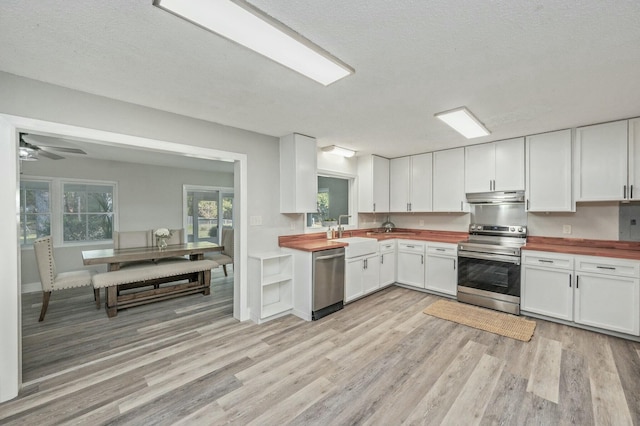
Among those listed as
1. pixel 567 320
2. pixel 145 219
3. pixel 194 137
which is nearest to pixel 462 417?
pixel 567 320

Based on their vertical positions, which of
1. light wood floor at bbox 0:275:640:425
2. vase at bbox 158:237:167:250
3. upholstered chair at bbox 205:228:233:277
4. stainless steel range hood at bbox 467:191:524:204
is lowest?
light wood floor at bbox 0:275:640:425

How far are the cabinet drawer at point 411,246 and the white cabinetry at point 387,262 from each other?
119 mm

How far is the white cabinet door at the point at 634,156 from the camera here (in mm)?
2959

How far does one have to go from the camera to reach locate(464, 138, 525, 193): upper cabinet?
3.76 metres

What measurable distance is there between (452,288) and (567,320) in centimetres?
128

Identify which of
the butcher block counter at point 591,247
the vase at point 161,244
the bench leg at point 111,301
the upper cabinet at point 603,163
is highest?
the upper cabinet at point 603,163

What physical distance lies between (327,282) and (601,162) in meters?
3.53

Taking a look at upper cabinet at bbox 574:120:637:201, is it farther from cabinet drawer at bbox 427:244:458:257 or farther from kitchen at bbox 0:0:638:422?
cabinet drawer at bbox 427:244:458:257

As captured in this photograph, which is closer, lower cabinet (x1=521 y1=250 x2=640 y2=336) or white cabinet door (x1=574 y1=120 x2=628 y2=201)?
lower cabinet (x1=521 y1=250 x2=640 y2=336)

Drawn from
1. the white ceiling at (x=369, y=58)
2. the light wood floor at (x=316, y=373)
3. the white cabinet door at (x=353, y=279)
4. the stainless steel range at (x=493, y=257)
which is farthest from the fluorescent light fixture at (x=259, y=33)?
the stainless steel range at (x=493, y=257)

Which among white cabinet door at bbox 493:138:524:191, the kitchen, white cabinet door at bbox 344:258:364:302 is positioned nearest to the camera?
the kitchen

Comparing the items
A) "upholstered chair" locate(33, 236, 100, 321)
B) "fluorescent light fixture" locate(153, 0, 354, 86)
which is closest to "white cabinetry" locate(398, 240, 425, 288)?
"fluorescent light fixture" locate(153, 0, 354, 86)

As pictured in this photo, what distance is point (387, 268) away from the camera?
459cm

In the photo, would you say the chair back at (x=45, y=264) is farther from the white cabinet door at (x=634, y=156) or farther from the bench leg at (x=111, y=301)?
the white cabinet door at (x=634, y=156)
